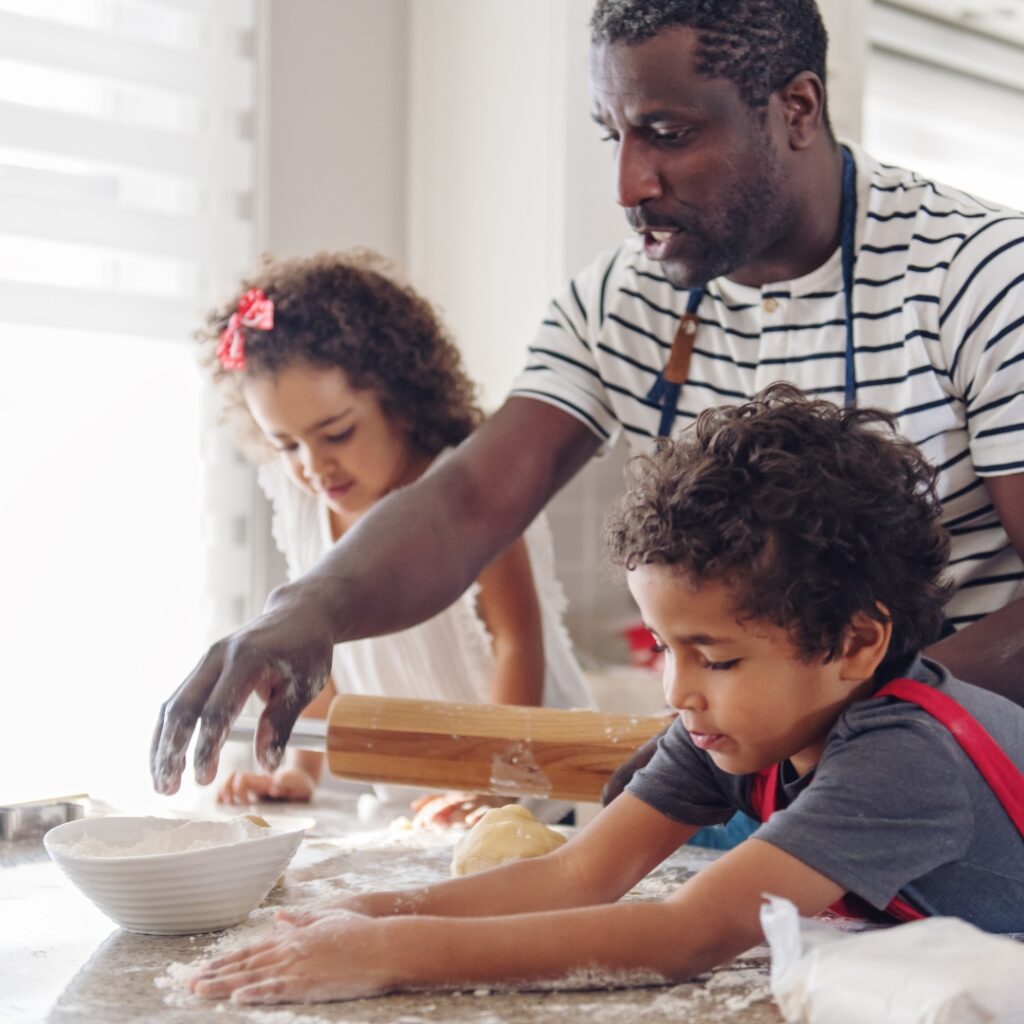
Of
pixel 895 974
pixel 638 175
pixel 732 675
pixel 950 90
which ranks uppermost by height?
pixel 950 90

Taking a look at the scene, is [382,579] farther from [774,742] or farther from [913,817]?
[913,817]

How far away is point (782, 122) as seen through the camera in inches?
47.7

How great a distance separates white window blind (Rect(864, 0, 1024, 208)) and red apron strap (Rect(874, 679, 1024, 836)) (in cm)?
222

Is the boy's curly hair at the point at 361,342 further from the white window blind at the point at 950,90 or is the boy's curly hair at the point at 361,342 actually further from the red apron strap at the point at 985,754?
the white window blind at the point at 950,90

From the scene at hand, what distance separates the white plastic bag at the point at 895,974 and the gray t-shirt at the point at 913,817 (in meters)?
0.07

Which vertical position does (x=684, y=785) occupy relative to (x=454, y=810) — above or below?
above

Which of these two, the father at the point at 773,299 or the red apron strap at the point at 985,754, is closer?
the red apron strap at the point at 985,754

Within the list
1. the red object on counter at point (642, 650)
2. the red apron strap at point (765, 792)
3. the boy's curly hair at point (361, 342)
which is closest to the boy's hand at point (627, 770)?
the red apron strap at point (765, 792)

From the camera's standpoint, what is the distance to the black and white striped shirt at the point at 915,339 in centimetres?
114

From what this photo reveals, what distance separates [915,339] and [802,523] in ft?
1.41

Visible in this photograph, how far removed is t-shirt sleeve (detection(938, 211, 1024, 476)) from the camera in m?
1.11

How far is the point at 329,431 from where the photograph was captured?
176 centimetres

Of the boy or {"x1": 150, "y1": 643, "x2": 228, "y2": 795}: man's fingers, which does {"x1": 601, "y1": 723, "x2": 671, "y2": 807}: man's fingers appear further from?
{"x1": 150, "y1": 643, "x2": 228, "y2": 795}: man's fingers

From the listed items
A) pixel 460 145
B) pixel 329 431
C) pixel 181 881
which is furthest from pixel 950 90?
pixel 181 881
